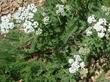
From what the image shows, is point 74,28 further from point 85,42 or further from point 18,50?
point 18,50

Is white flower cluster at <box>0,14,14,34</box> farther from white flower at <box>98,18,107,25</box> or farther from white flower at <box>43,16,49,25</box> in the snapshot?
white flower at <box>98,18,107,25</box>

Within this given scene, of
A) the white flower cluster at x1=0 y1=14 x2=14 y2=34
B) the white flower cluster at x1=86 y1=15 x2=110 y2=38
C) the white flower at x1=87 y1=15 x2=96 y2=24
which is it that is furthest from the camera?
the white flower cluster at x1=0 y1=14 x2=14 y2=34

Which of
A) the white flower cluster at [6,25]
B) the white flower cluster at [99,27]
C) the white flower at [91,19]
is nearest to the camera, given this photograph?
the white flower cluster at [99,27]

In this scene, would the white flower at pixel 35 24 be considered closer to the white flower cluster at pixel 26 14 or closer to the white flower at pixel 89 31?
the white flower cluster at pixel 26 14

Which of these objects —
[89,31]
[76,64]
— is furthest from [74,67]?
[89,31]

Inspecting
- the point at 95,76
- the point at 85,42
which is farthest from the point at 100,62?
the point at 85,42

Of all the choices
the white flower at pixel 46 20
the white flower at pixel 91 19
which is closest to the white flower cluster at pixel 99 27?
the white flower at pixel 91 19

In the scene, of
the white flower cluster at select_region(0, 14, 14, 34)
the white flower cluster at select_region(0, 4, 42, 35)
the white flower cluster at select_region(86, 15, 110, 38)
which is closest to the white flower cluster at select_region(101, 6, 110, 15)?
the white flower cluster at select_region(86, 15, 110, 38)
